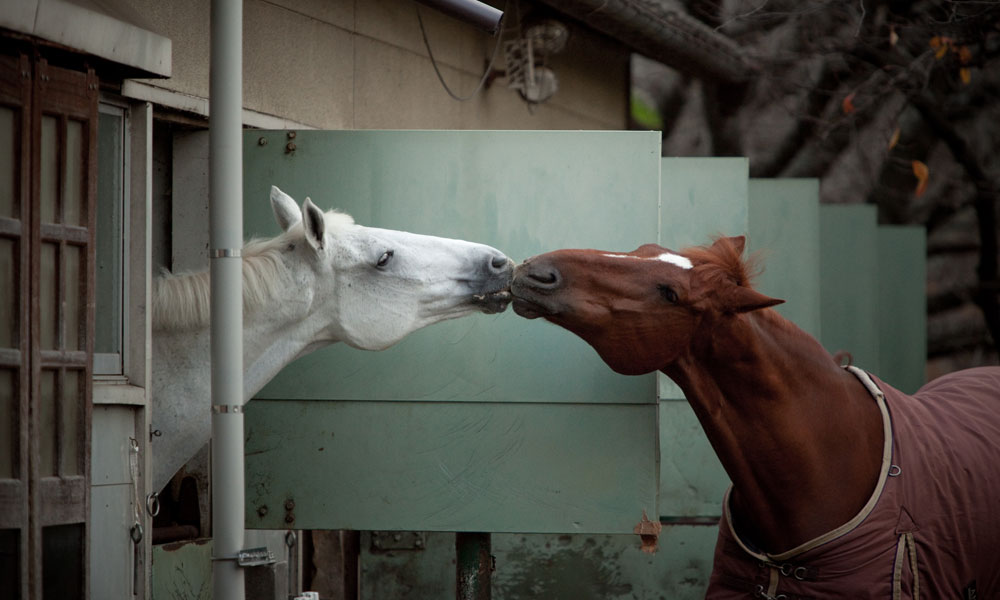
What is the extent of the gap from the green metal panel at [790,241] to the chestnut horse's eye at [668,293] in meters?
3.13

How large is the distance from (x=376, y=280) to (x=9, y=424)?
4.19 ft

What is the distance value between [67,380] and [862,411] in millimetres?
2265

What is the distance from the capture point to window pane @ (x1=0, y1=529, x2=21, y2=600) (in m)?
2.57

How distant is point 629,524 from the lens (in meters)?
3.88

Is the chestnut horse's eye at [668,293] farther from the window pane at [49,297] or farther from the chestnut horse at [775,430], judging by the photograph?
the window pane at [49,297]

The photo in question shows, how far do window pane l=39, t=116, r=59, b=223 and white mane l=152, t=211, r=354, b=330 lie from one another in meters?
0.79

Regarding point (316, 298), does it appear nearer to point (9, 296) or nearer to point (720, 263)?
point (9, 296)

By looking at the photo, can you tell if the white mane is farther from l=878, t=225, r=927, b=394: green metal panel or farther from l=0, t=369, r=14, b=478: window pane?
l=878, t=225, r=927, b=394: green metal panel

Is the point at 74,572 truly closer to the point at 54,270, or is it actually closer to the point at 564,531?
the point at 54,270

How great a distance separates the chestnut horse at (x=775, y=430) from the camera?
314 cm

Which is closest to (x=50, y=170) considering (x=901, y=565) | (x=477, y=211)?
(x=477, y=211)

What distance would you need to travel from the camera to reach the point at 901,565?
120 inches

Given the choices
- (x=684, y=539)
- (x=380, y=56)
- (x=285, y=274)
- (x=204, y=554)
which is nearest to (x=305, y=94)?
(x=380, y=56)

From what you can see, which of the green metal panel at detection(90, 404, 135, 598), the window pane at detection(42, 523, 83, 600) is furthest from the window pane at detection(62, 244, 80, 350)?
the green metal panel at detection(90, 404, 135, 598)
